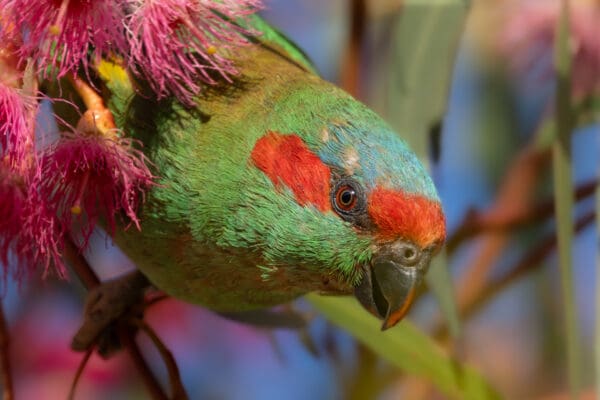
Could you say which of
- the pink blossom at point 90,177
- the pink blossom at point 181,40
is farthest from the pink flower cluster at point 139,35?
the pink blossom at point 90,177

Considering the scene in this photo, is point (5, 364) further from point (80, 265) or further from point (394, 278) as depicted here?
point (394, 278)

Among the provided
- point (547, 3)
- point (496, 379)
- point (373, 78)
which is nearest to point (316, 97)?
point (373, 78)

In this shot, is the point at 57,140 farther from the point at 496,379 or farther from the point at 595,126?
the point at 496,379

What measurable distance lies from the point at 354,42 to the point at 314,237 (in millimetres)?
666

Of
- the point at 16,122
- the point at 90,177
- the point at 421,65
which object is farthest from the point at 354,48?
the point at 16,122

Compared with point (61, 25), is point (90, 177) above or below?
below

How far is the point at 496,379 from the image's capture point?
2949 millimetres

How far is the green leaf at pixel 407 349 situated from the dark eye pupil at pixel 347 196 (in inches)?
16.5

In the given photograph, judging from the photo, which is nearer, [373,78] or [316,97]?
[316,97]

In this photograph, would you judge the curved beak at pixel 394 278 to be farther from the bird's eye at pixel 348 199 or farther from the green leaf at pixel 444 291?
the green leaf at pixel 444 291

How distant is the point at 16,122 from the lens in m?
1.22

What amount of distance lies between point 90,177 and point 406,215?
0.45 metres

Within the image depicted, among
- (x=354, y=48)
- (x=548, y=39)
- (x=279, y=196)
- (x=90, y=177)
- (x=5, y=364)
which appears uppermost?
(x=548, y=39)

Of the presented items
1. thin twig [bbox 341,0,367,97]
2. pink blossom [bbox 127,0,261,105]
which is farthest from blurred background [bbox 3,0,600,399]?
Result: pink blossom [bbox 127,0,261,105]
